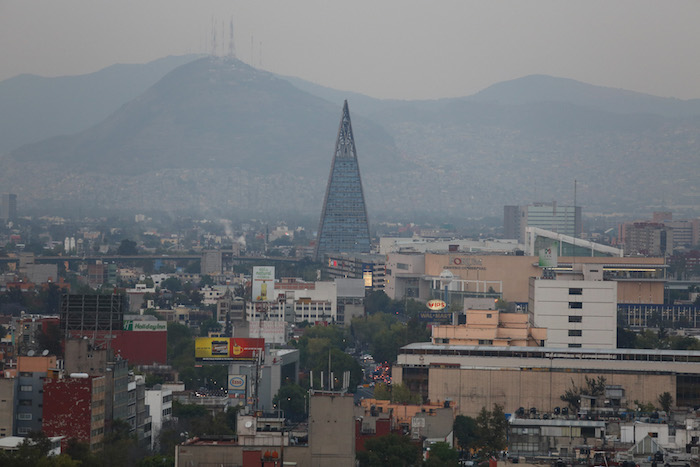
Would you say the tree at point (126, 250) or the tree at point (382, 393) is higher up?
the tree at point (126, 250)

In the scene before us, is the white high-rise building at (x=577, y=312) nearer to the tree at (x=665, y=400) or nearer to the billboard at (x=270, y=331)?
the tree at (x=665, y=400)

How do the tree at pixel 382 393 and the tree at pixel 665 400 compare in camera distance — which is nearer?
the tree at pixel 665 400

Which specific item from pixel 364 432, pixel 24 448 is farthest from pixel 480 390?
pixel 24 448

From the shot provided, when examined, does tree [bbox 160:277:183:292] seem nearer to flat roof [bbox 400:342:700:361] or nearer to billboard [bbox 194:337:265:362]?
billboard [bbox 194:337:265:362]

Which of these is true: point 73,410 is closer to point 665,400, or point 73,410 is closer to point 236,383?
point 236,383

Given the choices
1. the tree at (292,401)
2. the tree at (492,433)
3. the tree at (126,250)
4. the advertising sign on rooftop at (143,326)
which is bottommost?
the tree at (292,401)

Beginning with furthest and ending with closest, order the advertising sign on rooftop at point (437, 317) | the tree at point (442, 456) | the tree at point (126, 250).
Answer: the tree at point (126, 250) → the advertising sign on rooftop at point (437, 317) → the tree at point (442, 456)

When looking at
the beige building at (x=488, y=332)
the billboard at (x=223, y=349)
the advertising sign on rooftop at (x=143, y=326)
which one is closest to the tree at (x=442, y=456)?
the beige building at (x=488, y=332)
